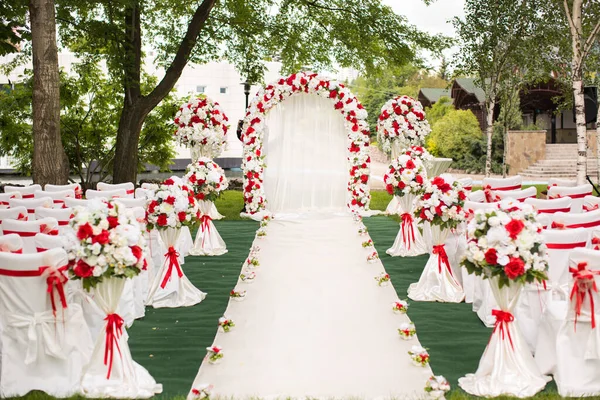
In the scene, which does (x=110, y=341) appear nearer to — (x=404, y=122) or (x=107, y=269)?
(x=107, y=269)

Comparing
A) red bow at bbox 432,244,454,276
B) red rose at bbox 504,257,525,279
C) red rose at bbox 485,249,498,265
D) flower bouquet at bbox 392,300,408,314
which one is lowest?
flower bouquet at bbox 392,300,408,314

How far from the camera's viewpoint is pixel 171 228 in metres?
7.60

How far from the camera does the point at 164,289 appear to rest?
7.61m

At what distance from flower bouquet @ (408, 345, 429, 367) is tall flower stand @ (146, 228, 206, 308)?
301 cm

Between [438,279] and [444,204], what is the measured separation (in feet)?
2.98

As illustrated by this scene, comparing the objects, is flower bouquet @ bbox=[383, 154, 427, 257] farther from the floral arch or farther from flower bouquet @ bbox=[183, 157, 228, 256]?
the floral arch

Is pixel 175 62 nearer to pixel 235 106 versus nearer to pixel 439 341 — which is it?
pixel 439 341

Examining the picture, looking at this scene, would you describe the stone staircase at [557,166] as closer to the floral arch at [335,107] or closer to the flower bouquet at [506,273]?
the floral arch at [335,107]

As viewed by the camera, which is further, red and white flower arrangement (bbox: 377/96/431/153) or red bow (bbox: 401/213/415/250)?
A: red and white flower arrangement (bbox: 377/96/431/153)

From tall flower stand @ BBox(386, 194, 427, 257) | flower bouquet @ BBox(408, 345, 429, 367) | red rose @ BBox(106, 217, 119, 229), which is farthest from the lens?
tall flower stand @ BBox(386, 194, 427, 257)

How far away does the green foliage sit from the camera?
16672 mm

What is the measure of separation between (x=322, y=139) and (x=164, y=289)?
7500 mm

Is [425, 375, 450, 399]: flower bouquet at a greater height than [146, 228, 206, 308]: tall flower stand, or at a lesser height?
lesser

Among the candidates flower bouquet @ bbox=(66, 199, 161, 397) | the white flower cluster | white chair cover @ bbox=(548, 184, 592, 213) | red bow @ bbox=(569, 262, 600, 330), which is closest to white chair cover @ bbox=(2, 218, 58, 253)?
flower bouquet @ bbox=(66, 199, 161, 397)
